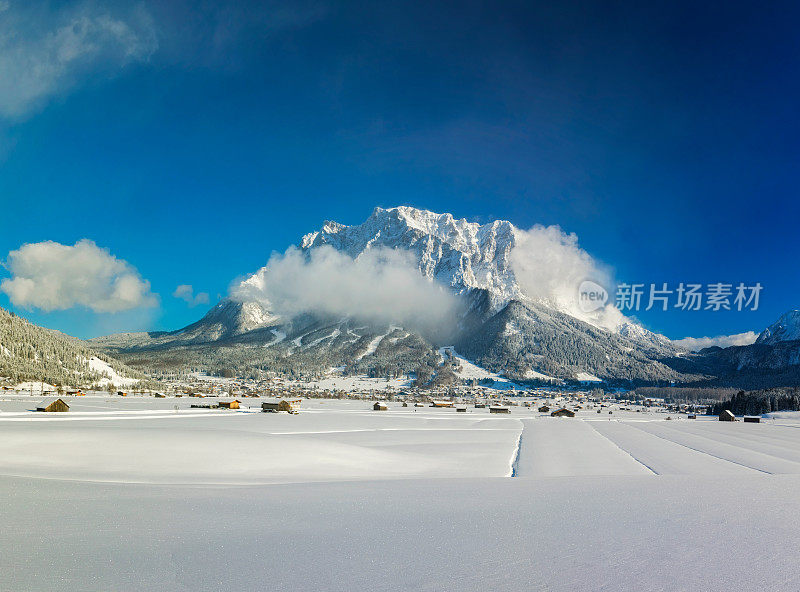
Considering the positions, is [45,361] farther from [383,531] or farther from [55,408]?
[383,531]

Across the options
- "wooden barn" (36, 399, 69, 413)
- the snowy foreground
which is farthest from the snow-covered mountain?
the snowy foreground

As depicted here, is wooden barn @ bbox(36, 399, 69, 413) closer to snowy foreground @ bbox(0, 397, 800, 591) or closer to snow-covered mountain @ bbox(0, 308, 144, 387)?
snowy foreground @ bbox(0, 397, 800, 591)

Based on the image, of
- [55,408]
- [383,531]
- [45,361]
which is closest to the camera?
[383,531]

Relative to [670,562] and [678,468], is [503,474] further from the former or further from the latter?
[670,562]

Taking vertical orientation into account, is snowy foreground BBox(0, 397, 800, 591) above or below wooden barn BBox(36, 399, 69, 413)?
above

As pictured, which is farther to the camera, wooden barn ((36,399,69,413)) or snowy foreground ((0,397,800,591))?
wooden barn ((36,399,69,413))

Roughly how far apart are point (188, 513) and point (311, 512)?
Answer: 2.09 meters

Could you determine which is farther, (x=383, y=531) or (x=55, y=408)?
(x=55, y=408)

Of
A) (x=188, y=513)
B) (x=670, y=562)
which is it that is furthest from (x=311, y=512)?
(x=670, y=562)

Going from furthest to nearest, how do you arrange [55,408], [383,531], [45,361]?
[45,361], [55,408], [383,531]

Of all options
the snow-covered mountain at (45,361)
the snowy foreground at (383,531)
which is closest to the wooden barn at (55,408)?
the snowy foreground at (383,531)

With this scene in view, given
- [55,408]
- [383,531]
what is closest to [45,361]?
[55,408]

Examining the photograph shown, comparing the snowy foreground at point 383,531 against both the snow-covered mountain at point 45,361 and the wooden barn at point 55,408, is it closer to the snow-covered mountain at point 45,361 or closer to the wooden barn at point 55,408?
the wooden barn at point 55,408

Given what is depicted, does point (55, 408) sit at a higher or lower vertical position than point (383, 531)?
lower
